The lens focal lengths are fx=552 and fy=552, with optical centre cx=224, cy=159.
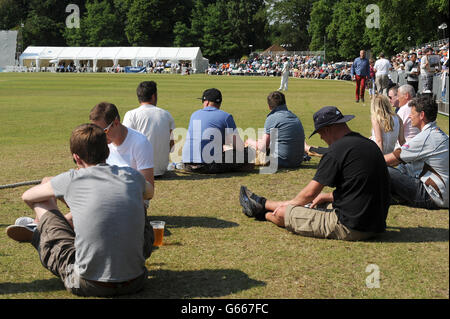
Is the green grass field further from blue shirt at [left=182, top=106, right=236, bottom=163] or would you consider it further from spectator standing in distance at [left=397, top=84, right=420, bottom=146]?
spectator standing in distance at [left=397, top=84, right=420, bottom=146]

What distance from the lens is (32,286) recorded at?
15.5 ft

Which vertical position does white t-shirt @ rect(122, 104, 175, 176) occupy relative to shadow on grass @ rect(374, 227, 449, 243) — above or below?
above

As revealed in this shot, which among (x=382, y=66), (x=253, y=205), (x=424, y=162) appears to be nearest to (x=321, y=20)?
(x=382, y=66)

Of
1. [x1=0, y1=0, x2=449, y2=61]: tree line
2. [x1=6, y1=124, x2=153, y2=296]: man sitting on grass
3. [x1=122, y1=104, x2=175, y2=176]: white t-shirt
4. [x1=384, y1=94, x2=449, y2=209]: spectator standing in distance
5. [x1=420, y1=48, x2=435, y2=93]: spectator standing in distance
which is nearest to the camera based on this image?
[x1=6, y1=124, x2=153, y2=296]: man sitting on grass

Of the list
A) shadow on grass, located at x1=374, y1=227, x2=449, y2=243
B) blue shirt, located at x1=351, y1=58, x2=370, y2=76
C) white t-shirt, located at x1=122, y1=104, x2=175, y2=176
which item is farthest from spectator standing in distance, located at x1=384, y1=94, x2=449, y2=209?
blue shirt, located at x1=351, y1=58, x2=370, y2=76

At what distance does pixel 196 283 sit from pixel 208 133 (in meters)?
4.71

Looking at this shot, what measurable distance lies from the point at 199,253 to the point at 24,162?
6.52 m

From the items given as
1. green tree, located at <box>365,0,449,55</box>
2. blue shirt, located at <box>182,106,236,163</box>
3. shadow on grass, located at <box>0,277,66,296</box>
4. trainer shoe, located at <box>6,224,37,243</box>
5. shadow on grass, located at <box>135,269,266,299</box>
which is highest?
green tree, located at <box>365,0,449,55</box>

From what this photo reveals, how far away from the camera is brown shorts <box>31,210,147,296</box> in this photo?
432cm

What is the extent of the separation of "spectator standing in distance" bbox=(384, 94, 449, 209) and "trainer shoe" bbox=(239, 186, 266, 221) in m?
1.79

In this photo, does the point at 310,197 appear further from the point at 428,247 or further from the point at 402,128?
the point at 402,128

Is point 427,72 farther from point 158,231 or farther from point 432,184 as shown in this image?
point 158,231

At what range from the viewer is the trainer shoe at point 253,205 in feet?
22.0

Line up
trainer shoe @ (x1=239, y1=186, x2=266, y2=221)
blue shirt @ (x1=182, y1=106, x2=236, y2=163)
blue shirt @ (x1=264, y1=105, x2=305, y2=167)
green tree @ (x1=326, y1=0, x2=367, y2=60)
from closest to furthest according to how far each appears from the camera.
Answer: trainer shoe @ (x1=239, y1=186, x2=266, y2=221), blue shirt @ (x1=182, y1=106, x2=236, y2=163), blue shirt @ (x1=264, y1=105, x2=305, y2=167), green tree @ (x1=326, y1=0, x2=367, y2=60)
